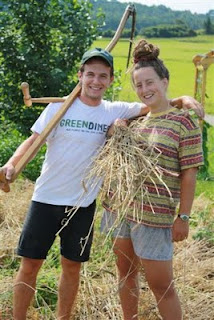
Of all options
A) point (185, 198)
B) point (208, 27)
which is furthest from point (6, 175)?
point (208, 27)

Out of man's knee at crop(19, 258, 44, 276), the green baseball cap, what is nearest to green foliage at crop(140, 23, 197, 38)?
the green baseball cap

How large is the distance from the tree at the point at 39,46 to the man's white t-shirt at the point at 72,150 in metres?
4.00

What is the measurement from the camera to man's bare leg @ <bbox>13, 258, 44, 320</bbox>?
3186 mm

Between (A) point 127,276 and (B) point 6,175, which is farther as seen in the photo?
(A) point 127,276

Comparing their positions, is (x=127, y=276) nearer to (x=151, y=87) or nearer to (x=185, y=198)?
(x=185, y=198)

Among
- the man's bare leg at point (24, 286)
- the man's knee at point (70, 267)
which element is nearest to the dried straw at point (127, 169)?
the man's knee at point (70, 267)

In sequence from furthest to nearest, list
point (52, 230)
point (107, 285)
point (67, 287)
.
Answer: point (107, 285), point (67, 287), point (52, 230)

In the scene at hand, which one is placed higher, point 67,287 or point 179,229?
point 179,229

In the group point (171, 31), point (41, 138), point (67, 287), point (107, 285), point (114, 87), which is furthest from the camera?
point (171, 31)

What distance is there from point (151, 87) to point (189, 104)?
22 centimetres

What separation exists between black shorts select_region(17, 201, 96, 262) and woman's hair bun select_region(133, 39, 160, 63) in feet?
2.73

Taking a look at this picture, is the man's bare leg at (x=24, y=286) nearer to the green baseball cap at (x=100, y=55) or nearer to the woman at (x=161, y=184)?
the woman at (x=161, y=184)

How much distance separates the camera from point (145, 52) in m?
2.92

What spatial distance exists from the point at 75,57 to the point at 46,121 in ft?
14.2
